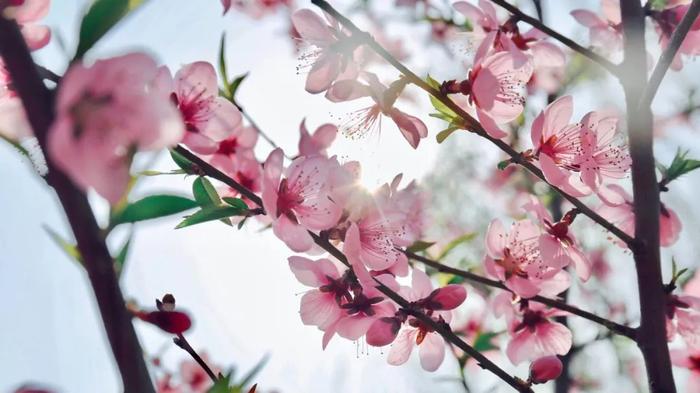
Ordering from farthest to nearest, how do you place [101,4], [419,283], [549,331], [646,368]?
[549,331] < [419,283] < [646,368] < [101,4]

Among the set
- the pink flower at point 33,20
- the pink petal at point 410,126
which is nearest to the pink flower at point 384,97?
the pink petal at point 410,126

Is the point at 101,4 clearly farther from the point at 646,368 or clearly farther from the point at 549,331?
the point at 549,331

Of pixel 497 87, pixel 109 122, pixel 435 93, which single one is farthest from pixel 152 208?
pixel 497 87

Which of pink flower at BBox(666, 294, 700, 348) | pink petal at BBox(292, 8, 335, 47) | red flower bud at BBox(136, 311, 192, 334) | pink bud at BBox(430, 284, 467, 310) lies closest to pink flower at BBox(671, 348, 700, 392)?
pink flower at BBox(666, 294, 700, 348)

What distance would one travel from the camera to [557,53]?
1.37m

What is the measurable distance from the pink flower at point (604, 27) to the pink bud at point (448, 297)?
0.73 metres

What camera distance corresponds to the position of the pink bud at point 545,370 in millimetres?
1051

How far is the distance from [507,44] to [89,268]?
0.98m

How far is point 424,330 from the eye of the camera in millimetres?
1124

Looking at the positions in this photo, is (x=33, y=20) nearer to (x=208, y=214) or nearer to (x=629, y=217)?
(x=208, y=214)

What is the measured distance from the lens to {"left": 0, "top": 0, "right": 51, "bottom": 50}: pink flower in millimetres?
700

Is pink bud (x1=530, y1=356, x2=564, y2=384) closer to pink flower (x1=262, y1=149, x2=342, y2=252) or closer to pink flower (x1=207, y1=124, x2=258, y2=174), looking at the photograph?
pink flower (x1=262, y1=149, x2=342, y2=252)

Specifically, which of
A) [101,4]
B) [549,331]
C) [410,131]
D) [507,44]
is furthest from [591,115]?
[101,4]

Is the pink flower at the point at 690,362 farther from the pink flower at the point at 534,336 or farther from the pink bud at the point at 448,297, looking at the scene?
the pink bud at the point at 448,297
